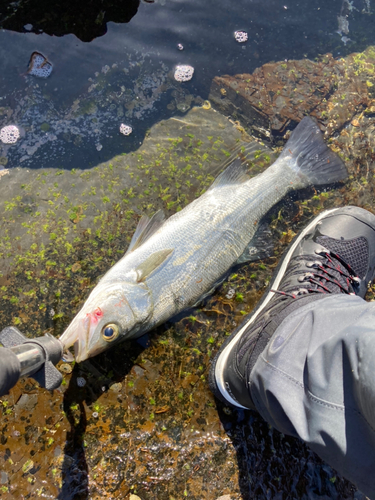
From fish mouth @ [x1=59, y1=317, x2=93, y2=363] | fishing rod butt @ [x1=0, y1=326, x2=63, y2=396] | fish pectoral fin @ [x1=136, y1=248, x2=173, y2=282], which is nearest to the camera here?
fishing rod butt @ [x1=0, y1=326, x2=63, y2=396]

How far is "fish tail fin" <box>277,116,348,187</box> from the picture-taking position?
4.41 m

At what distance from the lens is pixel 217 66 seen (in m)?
4.79

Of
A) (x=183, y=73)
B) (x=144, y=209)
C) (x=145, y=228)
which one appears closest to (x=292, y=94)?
(x=183, y=73)

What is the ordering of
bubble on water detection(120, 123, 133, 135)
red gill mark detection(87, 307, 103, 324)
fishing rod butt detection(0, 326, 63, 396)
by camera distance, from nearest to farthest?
fishing rod butt detection(0, 326, 63, 396) → red gill mark detection(87, 307, 103, 324) → bubble on water detection(120, 123, 133, 135)

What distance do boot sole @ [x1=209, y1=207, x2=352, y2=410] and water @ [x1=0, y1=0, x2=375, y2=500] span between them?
21cm

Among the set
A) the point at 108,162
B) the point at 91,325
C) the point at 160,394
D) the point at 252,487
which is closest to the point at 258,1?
the point at 108,162

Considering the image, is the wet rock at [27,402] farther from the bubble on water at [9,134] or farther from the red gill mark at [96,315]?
the bubble on water at [9,134]

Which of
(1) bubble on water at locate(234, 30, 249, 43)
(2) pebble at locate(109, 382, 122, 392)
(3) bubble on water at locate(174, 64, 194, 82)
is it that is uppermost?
(1) bubble on water at locate(234, 30, 249, 43)

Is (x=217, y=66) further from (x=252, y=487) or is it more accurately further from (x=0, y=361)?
(x=252, y=487)

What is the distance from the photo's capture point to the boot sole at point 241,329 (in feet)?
11.7

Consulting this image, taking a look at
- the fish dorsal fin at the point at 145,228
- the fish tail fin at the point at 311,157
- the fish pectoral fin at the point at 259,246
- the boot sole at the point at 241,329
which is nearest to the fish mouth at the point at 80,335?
the fish dorsal fin at the point at 145,228

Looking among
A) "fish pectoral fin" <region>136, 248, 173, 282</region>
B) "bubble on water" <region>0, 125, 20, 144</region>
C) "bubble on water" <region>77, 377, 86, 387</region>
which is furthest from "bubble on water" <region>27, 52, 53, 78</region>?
"bubble on water" <region>77, 377, 86, 387</region>

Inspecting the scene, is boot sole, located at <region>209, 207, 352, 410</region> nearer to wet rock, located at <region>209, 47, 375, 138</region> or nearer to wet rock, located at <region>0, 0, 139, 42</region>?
wet rock, located at <region>209, 47, 375, 138</region>

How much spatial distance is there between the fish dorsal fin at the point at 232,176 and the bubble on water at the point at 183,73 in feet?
4.60
